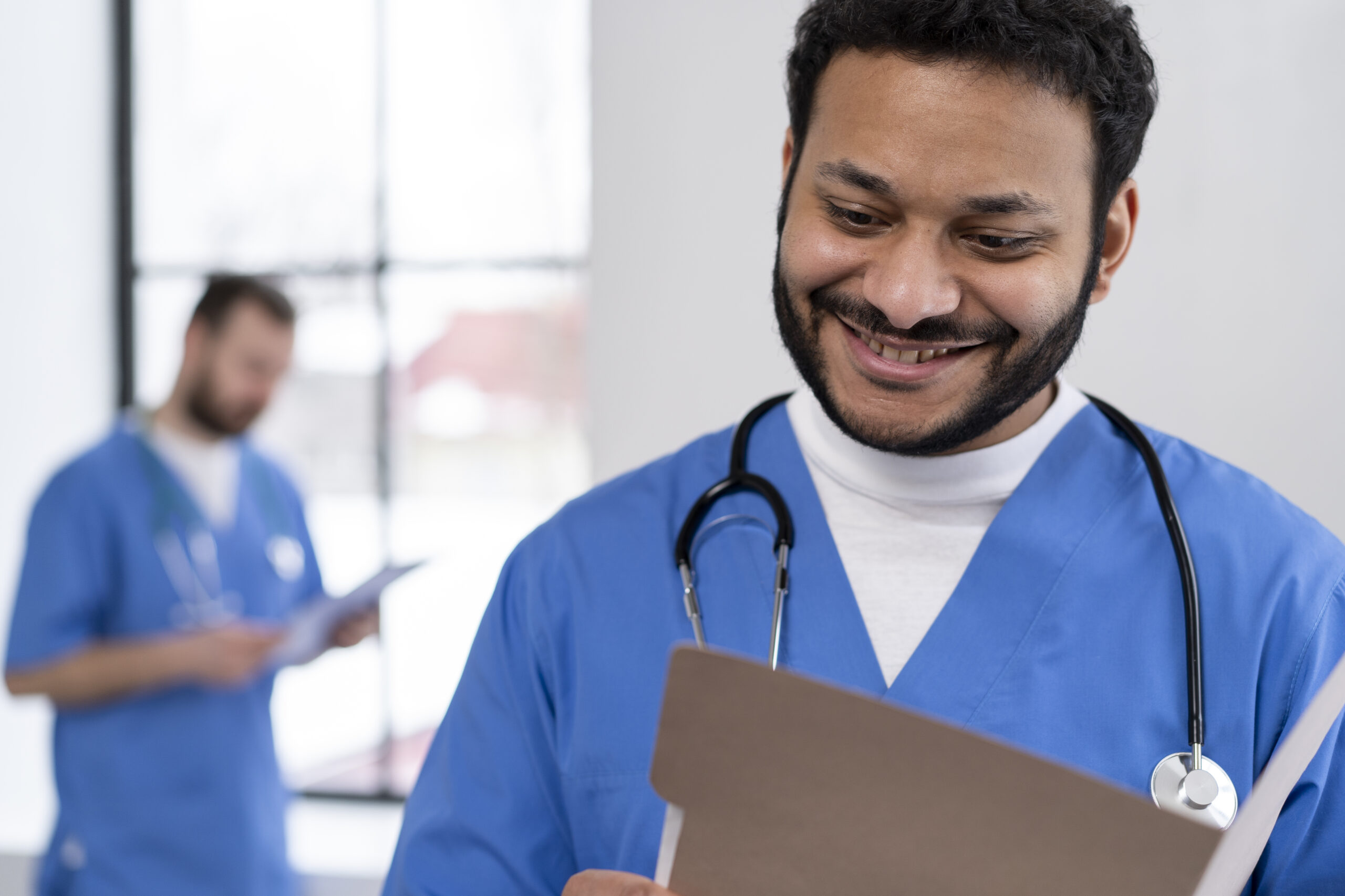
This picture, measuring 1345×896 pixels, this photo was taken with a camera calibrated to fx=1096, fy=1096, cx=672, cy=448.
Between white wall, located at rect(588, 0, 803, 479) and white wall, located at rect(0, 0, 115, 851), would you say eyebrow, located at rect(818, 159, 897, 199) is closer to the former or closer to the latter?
white wall, located at rect(588, 0, 803, 479)

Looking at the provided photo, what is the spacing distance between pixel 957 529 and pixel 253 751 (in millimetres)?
1520

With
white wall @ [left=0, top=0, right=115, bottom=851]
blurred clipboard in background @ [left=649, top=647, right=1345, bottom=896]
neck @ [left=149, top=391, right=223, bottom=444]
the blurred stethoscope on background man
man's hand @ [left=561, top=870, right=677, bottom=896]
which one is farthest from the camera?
white wall @ [left=0, top=0, right=115, bottom=851]

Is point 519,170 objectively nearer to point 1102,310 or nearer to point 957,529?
point 1102,310

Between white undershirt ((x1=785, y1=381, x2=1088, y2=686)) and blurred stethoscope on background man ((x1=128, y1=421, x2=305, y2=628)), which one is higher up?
white undershirt ((x1=785, y1=381, x2=1088, y2=686))

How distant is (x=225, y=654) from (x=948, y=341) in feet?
4.96

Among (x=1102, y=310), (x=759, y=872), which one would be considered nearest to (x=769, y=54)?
(x=1102, y=310)

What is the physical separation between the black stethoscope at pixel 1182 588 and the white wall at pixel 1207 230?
1.95 ft

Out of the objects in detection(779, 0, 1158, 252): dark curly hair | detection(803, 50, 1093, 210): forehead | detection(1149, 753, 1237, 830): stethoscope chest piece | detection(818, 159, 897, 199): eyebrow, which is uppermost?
detection(779, 0, 1158, 252): dark curly hair

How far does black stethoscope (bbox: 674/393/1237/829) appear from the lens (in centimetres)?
77

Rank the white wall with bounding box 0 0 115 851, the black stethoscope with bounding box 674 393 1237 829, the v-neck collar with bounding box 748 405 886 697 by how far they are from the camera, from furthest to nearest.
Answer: the white wall with bounding box 0 0 115 851, the v-neck collar with bounding box 748 405 886 697, the black stethoscope with bounding box 674 393 1237 829

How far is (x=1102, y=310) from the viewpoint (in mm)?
1550

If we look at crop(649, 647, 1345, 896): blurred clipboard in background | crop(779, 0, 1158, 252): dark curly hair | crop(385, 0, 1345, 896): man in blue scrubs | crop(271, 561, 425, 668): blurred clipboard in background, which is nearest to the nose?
crop(385, 0, 1345, 896): man in blue scrubs

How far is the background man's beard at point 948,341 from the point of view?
84 centimetres

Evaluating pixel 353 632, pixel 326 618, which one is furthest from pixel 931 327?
pixel 353 632
